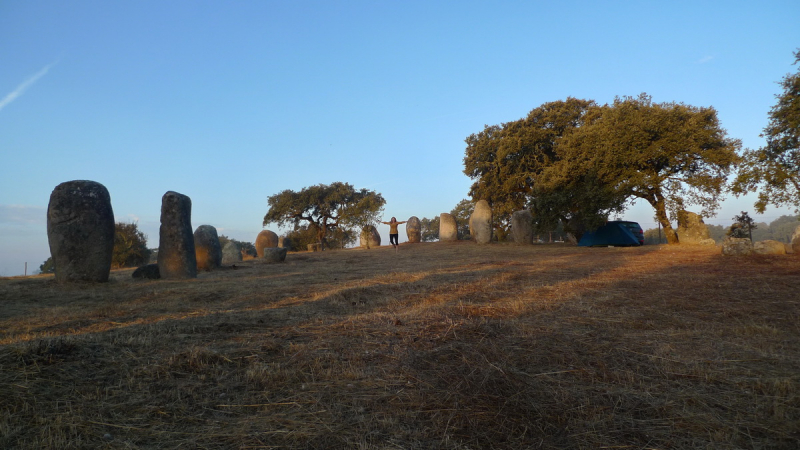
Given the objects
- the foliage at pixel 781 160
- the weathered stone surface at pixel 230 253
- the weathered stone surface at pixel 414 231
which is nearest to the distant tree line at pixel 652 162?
the foliage at pixel 781 160

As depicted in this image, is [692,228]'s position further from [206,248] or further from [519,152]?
[206,248]

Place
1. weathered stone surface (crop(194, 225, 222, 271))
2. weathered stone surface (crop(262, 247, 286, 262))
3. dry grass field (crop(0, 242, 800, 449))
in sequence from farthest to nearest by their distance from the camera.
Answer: weathered stone surface (crop(262, 247, 286, 262)) → weathered stone surface (crop(194, 225, 222, 271)) → dry grass field (crop(0, 242, 800, 449))

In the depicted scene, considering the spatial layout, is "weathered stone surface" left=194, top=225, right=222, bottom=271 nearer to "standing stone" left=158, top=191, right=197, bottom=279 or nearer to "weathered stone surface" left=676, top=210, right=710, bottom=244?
"standing stone" left=158, top=191, right=197, bottom=279

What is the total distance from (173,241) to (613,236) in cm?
2126

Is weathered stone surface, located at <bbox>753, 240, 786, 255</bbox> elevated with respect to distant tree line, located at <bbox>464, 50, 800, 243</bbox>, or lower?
lower

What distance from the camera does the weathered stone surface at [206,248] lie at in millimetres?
15141

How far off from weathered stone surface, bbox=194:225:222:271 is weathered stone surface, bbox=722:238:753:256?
17.4m

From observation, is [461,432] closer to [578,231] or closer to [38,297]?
[38,297]

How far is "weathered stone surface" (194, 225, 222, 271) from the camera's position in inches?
596

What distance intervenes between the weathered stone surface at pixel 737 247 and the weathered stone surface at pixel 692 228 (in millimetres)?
7839

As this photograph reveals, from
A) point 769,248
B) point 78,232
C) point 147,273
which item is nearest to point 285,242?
point 147,273

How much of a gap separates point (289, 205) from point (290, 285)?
25296 mm

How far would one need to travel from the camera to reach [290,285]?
869cm

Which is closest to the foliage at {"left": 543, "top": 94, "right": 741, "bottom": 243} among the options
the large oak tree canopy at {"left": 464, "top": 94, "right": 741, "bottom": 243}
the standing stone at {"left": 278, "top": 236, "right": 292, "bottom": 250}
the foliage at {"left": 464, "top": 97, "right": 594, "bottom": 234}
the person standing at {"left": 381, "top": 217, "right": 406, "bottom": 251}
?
the large oak tree canopy at {"left": 464, "top": 94, "right": 741, "bottom": 243}
